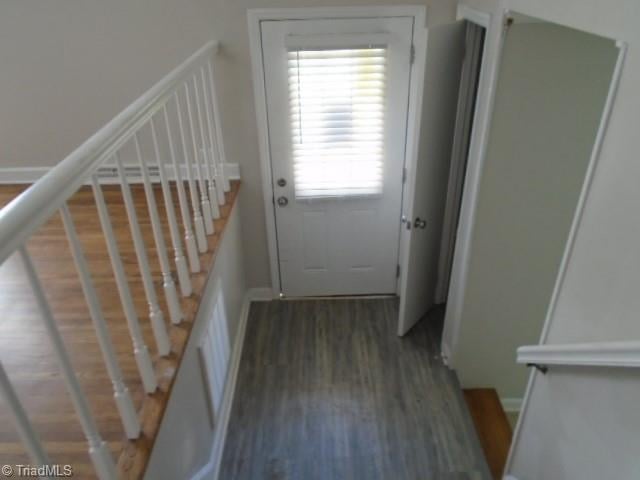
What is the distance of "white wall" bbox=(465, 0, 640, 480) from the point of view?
120 cm

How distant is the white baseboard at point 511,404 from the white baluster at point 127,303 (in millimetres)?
2249

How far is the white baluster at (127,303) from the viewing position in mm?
1345

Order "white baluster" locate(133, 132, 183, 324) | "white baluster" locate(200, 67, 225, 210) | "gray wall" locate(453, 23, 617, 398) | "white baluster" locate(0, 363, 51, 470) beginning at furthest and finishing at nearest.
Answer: "white baluster" locate(200, 67, 225, 210) < "gray wall" locate(453, 23, 617, 398) < "white baluster" locate(133, 132, 183, 324) < "white baluster" locate(0, 363, 51, 470)

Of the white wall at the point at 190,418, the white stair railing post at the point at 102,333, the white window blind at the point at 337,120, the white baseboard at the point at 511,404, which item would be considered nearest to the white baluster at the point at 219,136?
the white wall at the point at 190,418

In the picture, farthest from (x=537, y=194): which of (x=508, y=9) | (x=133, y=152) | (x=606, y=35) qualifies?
(x=133, y=152)

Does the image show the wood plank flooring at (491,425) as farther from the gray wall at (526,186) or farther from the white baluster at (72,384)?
the white baluster at (72,384)

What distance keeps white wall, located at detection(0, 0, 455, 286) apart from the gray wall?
57 centimetres

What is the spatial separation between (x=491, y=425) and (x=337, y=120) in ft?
6.84

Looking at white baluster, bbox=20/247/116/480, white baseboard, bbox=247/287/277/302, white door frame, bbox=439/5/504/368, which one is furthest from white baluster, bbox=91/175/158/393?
white baseboard, bbox=247/287/277/302

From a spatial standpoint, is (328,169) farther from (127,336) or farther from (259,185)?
(127,336)

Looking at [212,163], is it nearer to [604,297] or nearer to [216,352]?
[216,352]

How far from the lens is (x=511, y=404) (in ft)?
9.81

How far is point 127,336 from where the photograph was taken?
1873mm

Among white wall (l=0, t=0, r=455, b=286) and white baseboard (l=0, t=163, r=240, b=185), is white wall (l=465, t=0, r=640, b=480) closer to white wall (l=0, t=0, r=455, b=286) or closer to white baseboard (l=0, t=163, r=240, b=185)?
white wall (l=0, t=0, r=455, b=286)
